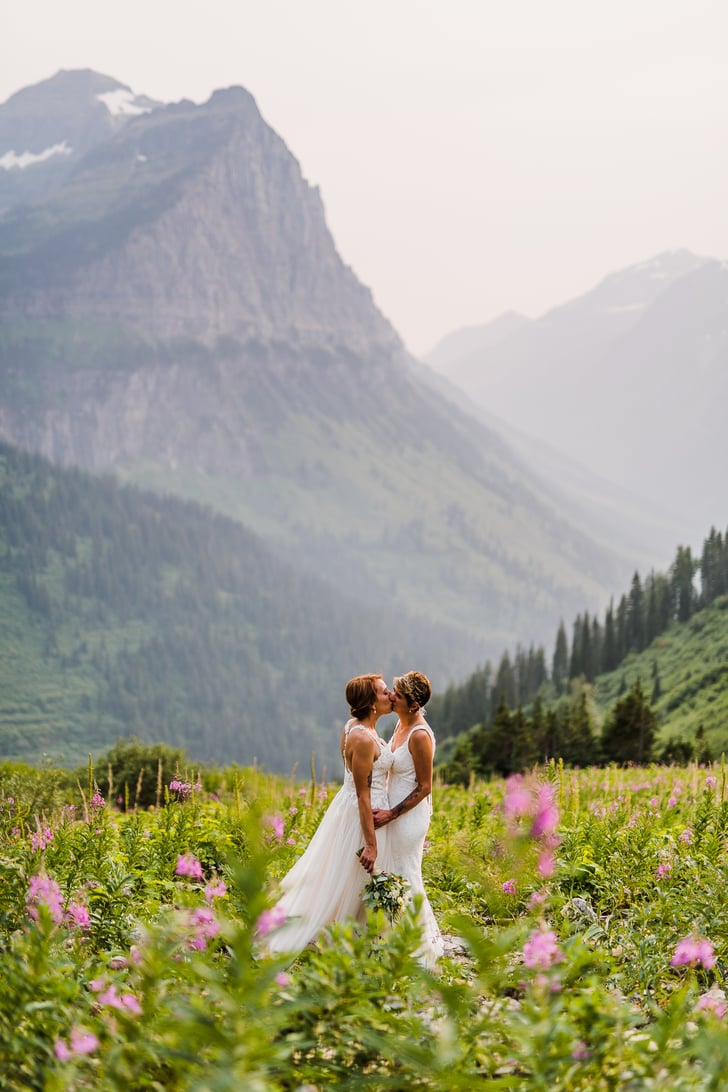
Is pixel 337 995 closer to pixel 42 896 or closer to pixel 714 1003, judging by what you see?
pixel 42 896

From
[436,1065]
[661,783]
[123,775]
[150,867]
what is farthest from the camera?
[123,775]

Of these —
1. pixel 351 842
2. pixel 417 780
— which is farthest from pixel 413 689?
pixel 351 842

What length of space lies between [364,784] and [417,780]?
0.55m

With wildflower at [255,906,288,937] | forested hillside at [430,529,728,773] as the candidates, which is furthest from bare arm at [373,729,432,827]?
forested hillside at [430,529,728,773]

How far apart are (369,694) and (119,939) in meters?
2.97

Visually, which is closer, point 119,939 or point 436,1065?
point 436,1065

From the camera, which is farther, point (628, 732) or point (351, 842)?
point (628, 732)

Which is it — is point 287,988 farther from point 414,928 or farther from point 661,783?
point 661,783

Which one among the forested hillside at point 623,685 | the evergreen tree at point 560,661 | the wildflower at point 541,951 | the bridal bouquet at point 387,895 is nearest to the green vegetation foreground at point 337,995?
the wildflower at point 541,951

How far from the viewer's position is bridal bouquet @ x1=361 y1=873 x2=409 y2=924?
26.5ft

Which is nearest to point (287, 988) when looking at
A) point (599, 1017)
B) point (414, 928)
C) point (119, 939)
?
point (414, 928)

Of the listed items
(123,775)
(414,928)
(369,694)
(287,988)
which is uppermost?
(369,694)

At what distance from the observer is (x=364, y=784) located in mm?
8523

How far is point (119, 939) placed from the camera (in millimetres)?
7684
